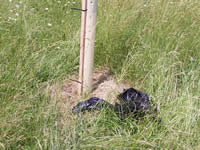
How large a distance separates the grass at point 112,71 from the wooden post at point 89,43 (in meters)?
0.26

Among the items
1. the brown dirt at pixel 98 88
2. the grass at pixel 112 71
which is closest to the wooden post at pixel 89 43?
the brown dirt at pixel 98 88

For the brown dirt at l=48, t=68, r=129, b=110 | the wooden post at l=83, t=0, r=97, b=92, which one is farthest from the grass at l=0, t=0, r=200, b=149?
the wooden post at l=83, t=0, r=97, b=92

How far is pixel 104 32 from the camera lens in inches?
Answer: 111

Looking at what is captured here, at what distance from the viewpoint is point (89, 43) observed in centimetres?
207

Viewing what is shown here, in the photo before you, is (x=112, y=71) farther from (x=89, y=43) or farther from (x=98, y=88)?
(x=89, y=43)

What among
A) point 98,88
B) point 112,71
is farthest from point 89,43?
point 112,71

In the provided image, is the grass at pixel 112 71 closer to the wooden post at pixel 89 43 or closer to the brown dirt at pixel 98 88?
the brown dirt at pixel 98 88

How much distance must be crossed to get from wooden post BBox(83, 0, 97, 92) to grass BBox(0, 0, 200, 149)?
0.26 meters

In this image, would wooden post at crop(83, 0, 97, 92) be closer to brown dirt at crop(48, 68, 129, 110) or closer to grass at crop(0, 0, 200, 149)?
brown dirt at crop(48, 68, 129, 110)

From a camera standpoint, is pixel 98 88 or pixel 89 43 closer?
pixel 89 43

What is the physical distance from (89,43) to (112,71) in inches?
27.4

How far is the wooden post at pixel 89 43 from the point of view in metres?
1.94

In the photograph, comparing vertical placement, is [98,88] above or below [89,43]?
below

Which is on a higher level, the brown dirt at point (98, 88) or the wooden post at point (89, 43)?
the wooden post at point (89, 43)
